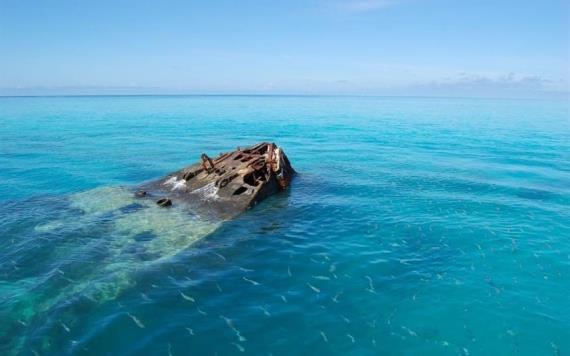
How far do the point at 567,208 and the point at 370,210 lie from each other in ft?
35.8

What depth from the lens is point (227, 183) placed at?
22.0 metres

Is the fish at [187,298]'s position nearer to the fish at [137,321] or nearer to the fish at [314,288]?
the fish at [137,321]

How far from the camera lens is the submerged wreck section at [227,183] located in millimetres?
20812

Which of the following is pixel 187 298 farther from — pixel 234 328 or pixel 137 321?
pixel 234 328

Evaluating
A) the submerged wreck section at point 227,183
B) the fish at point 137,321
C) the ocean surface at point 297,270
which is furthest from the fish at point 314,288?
the submerged wreck section at point 227,183

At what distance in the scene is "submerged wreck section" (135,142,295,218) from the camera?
68.3 feet

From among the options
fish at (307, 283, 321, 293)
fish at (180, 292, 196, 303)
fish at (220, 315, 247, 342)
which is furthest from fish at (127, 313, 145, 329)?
fish at (307, 283, 321, 293)

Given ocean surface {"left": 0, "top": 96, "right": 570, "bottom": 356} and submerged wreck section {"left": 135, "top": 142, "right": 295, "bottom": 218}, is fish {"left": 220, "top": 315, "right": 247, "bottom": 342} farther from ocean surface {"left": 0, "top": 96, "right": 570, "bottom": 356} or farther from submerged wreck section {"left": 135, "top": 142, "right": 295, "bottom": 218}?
submerged wreck section {"left": 135, "top": 142, "right": 295, "bottom": 218}

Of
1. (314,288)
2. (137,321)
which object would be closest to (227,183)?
(314,288)

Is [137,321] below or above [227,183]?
below

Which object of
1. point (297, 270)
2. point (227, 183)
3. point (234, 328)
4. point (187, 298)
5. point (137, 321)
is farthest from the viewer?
point (227, 183)

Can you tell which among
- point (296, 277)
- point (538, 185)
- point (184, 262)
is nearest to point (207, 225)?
point (184, 262)

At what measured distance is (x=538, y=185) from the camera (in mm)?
27969

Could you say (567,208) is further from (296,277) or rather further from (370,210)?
(296,277)
